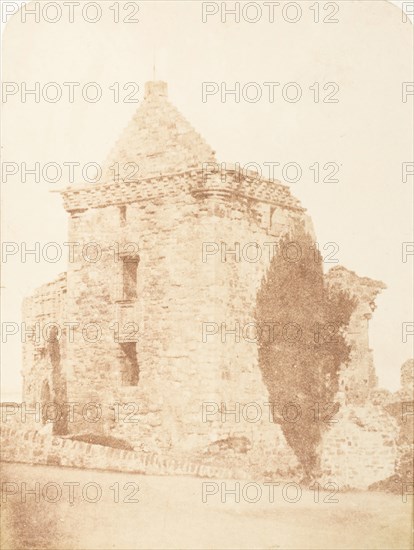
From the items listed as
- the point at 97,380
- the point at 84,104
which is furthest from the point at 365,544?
the point at 84,104

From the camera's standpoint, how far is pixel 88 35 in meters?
16.9

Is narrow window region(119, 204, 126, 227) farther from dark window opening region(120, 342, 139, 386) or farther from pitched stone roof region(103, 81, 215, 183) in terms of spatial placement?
dark window opening region(120, 342, 139, 386)

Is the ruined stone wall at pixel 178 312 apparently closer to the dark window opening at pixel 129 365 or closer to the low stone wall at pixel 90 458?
the dark window opening at pixel 129 365

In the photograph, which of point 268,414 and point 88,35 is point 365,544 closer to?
point 268,414

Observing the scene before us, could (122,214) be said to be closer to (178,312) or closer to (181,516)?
(178,312)

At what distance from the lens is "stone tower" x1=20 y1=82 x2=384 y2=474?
62.3ft

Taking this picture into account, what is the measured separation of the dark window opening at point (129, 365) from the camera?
791 inches

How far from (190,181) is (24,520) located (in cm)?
787

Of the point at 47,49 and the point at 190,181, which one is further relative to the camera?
the point at 190,181

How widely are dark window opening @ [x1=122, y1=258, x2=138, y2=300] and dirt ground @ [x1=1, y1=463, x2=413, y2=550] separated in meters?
4.62

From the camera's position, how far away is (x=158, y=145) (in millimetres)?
20266

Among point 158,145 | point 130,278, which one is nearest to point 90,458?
point 130,278

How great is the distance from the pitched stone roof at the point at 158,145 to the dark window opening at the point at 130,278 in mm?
1900

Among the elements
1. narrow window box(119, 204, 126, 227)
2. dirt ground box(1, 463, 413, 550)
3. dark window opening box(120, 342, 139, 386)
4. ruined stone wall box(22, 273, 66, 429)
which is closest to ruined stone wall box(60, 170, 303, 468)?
narrow window box(119, 204, 126, 227)
